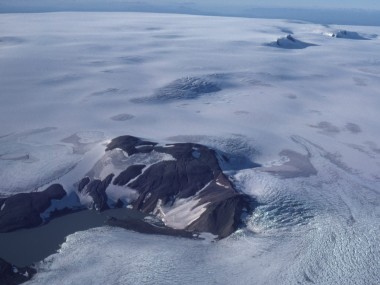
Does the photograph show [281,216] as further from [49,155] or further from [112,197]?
[49,155]

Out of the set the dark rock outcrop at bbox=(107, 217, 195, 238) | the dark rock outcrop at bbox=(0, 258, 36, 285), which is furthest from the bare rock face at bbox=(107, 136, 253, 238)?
the dark rock outcrop at bbox=(0, 258, 36, 285)

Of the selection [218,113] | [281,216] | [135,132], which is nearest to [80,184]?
[135,132]

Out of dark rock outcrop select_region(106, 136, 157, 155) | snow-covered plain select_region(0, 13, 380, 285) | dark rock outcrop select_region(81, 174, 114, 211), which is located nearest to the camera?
snow-covered plain select_region(0, 13, 380, 285)

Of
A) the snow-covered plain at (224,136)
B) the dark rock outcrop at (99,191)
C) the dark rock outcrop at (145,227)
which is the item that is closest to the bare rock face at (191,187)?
the dark rock outcrop at (145,227)

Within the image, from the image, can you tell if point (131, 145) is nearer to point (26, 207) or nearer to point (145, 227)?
point (145, 227)

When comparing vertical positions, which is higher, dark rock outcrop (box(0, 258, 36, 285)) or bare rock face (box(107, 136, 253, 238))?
bare rock face (box(107, 136, 253, 238))

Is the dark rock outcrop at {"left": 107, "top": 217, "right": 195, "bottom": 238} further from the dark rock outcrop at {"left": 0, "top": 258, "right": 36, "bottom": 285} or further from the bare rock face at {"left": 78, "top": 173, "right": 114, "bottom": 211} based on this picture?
the dark rock outcrop at {"left": 0, "top": 258, "right": 36, "bottom": 285}
